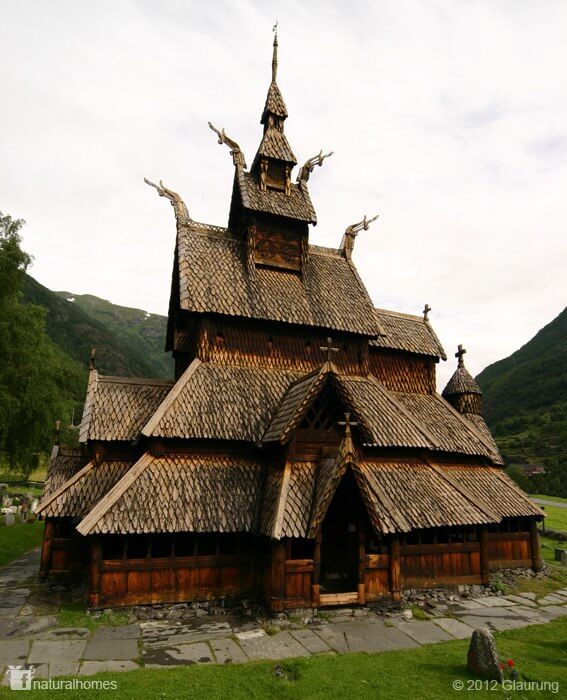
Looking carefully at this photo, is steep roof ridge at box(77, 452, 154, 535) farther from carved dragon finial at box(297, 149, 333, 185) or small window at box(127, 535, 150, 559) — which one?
carved dragon finial at box(297, 149, 333, 185)

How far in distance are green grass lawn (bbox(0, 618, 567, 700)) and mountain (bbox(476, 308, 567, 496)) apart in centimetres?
7792

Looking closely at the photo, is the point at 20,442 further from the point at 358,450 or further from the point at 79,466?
the point at 358,450

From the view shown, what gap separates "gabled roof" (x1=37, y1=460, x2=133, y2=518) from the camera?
14.3 metres

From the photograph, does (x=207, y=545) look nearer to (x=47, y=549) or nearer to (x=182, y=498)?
(x=182, y=498)

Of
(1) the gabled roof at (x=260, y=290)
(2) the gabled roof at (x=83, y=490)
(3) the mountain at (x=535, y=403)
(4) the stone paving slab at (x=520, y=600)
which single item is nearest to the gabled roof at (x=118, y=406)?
(2) the gabled roof at (x=83, y=490)

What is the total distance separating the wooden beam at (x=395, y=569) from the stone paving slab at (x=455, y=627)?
1.25 meters

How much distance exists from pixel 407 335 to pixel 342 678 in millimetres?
16145

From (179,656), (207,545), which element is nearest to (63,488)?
(207,545)

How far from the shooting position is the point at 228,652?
10281 millimetres

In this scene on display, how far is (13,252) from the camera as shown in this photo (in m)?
25.2

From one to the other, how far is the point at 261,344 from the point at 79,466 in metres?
7.87

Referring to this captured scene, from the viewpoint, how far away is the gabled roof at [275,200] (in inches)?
765

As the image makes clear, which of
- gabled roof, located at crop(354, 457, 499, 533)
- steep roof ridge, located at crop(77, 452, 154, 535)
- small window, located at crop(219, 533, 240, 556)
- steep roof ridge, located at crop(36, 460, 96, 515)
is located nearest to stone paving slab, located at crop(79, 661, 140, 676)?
steep roof ridge, located at crop(77, 452, 154, 535)

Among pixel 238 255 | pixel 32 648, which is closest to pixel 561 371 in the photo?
pixel 238 255
